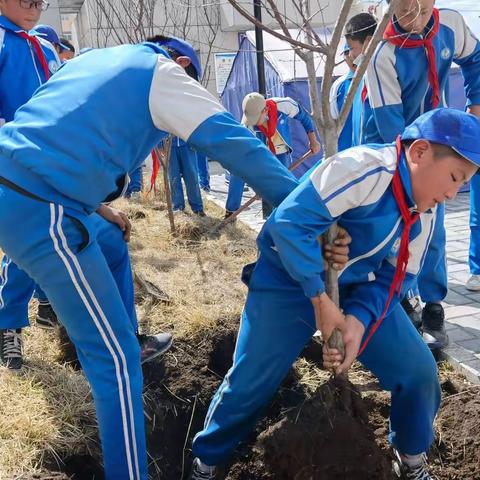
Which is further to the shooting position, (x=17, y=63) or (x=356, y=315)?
(x=17, y=63)

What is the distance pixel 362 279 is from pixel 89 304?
104 centimetres

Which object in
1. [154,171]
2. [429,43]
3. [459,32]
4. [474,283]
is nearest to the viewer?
[429,43]

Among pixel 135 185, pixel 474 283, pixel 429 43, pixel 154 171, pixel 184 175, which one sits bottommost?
pixel 135 185

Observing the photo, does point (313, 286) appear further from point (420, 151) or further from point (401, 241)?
point (420, 151)

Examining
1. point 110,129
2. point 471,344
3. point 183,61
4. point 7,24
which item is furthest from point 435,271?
point 7,24

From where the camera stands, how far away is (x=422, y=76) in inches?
130

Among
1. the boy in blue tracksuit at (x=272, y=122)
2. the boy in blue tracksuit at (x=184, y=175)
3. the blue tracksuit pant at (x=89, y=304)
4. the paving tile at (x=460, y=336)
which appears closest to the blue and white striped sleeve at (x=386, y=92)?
the paving tile at (x=460, y=336)

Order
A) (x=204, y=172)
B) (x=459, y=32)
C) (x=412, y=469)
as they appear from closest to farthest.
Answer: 1. (x=412, y=469)
2. (x=459, y=32)
3. (x=204, y=172)

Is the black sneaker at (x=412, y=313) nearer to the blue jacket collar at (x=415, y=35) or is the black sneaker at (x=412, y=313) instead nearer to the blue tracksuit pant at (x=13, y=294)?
the blue jacket collar at (x=415, y=35)

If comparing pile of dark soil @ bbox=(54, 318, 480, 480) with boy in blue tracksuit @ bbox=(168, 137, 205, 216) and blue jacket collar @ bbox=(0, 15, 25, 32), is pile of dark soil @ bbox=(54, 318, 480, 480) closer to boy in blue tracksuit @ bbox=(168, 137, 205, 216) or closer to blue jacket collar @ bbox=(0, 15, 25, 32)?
blue jacket collar @ bbox=(0, 15, 25, 32)

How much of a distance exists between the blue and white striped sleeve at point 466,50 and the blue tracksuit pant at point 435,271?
89 centimetres

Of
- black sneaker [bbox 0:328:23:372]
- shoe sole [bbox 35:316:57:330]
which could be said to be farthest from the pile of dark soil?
shoe sole [bbox 35:316:57:330]

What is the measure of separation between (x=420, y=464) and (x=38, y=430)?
5.36 ft

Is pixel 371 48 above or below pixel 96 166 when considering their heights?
above
